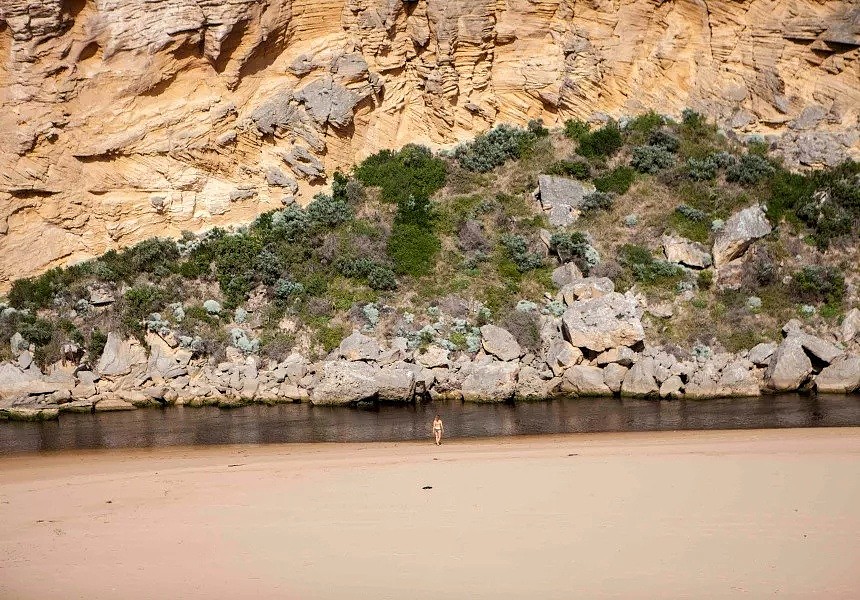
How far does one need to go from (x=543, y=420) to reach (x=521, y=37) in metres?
15.0

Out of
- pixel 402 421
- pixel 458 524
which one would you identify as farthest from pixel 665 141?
pixel 458 524

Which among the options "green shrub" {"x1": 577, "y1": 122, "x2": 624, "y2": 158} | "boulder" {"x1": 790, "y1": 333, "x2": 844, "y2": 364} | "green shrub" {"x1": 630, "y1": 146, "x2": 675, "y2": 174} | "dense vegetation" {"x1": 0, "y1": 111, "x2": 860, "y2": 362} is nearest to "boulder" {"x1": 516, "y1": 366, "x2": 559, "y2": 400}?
"dense vegetation" {"x1": 0, "y1": 111, "x2": 860, "y2": 362}

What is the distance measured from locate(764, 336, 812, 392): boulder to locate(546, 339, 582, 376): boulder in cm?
462

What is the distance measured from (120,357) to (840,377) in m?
18.2

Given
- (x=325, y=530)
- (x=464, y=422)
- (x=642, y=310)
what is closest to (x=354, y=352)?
(x=464, y=422)

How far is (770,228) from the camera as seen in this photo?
2695cm

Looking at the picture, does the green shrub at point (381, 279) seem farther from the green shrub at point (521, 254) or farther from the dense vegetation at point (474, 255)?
the green shrub at point (521, 254)

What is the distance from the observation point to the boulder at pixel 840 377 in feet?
73.8

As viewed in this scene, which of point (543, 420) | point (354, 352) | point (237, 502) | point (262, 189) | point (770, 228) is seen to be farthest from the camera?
point (262, 189)

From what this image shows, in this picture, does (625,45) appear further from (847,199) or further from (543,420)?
(543,420)

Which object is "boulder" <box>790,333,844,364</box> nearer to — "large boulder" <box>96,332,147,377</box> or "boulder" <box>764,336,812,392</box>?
"boulder" <box>764,336,812,392</box>

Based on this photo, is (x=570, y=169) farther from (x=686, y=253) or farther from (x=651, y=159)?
(x=686, y=253)

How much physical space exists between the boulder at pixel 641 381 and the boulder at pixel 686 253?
14.4ft

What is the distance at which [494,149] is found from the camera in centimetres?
3075
